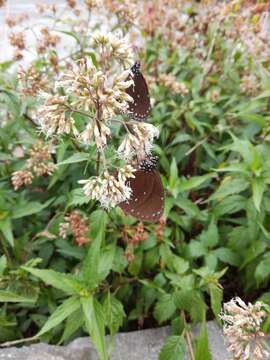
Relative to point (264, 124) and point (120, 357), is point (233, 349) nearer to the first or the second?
point (120, 357)

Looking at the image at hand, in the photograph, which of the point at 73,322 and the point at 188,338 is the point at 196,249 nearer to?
the point at 188,338

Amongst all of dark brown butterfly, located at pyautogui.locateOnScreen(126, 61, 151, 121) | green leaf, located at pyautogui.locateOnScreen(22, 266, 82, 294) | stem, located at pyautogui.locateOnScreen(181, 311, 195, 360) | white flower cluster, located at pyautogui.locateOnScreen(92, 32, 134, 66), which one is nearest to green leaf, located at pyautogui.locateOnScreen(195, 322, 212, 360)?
stem, located at pyautogui.locateOnScreen(181, 311, 195, 360)

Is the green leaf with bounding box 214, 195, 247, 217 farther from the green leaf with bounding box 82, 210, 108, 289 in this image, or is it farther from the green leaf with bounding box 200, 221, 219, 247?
the green leaf with bounding box 82, 210, 108, 289

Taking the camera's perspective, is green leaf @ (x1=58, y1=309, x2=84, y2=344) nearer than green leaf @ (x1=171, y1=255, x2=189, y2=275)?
Yes

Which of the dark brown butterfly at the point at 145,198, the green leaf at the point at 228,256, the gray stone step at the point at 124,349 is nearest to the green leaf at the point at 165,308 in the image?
the gray stone step at the point at 124,349

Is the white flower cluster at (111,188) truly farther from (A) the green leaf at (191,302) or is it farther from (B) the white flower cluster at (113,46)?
(A) the green leaf at (191,302)

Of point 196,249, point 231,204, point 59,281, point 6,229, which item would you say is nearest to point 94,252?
point 59,281

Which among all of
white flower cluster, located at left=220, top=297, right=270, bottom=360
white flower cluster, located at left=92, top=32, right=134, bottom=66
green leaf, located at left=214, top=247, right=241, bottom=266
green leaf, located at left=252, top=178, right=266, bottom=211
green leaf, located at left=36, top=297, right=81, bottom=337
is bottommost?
green leaf, located at left=214, top=247, right=241, bottom=266
